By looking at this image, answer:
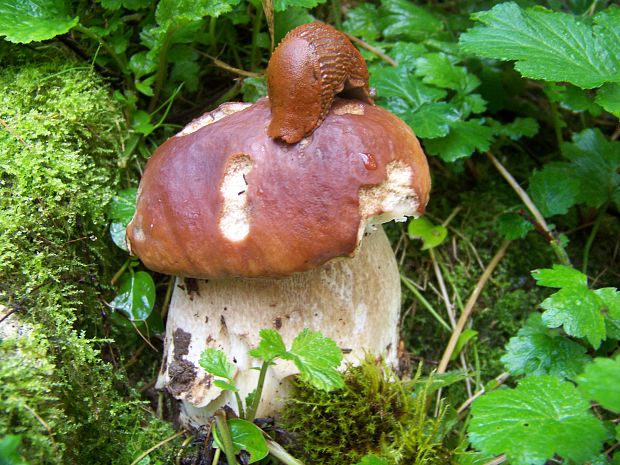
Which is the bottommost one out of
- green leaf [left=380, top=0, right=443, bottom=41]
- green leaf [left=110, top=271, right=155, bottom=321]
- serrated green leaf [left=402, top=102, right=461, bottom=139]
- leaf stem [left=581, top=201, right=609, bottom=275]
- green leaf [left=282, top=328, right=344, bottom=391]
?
leaf stem [left=581, top=201, right=609, bottom=275]

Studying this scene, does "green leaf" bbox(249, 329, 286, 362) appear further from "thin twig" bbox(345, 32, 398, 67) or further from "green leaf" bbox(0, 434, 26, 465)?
"thin twig" bbox(345, 32, 398, 67)

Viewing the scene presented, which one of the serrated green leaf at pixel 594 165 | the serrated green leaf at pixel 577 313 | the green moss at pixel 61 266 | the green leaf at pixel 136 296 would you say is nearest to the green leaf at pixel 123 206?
the green moss at pixel 61 266

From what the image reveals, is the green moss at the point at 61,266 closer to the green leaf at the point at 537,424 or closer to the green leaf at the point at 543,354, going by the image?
the green leaf at the point at 537,424

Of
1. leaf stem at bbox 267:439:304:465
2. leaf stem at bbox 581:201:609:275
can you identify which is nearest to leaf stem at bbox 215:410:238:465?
leaf stem at bbox 267:439:304:465

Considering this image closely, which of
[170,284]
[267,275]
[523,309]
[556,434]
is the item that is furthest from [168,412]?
[523,309]

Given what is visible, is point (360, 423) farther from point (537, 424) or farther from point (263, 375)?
point (537, 424)

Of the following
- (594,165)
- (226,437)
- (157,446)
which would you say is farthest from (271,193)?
(594,165)
